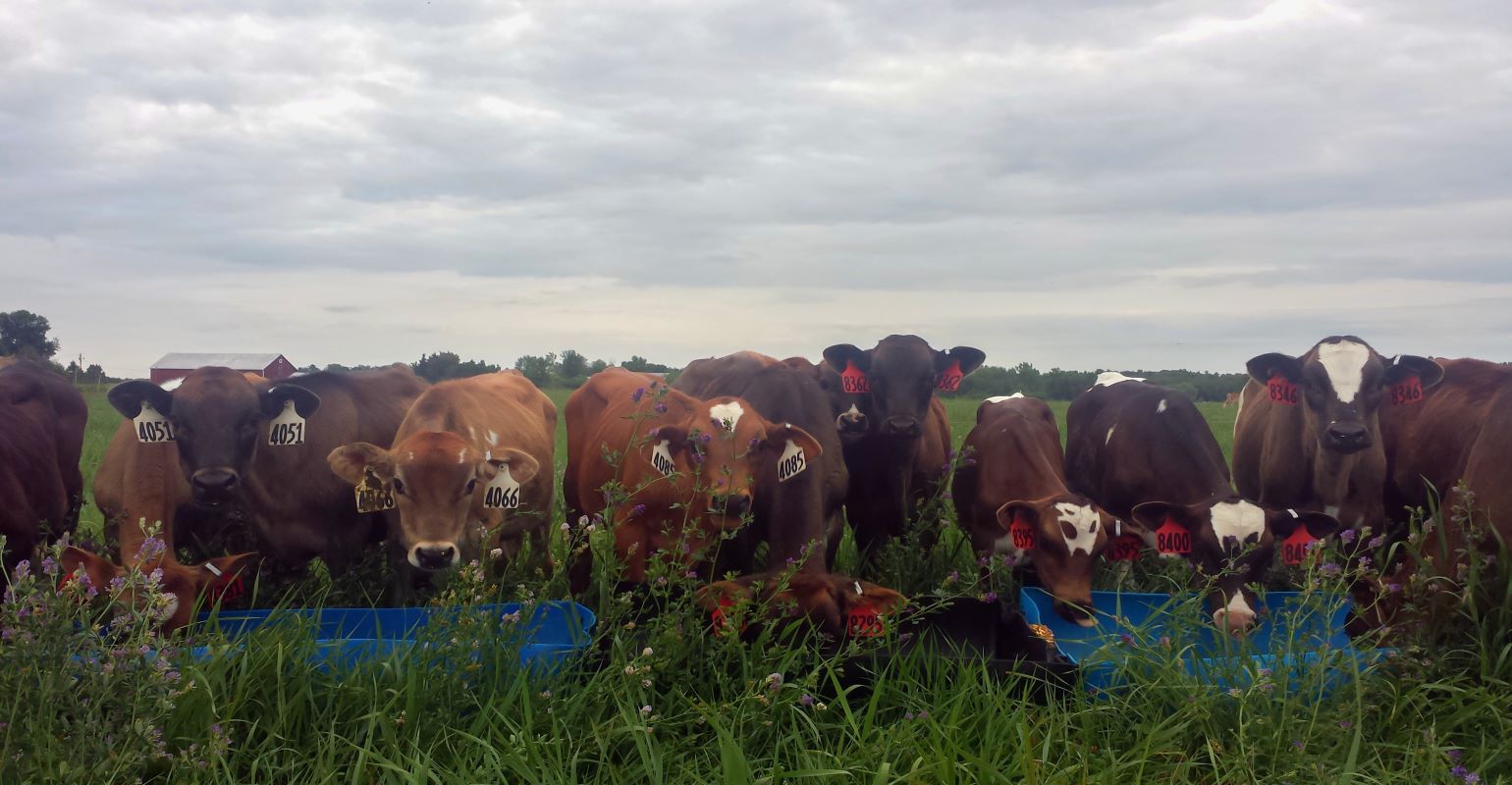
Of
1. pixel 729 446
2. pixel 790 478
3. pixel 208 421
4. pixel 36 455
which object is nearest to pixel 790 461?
pixel 790 478

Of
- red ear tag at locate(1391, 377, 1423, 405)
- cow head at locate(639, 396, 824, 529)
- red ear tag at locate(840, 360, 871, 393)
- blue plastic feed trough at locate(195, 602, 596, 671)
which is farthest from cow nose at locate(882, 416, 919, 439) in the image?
red ear tag at locate(1391, 377, 1423, 405)

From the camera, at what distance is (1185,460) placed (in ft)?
24.2

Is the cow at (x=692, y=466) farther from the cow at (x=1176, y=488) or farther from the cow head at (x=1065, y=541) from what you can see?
the cow at (x=1176, y=488)

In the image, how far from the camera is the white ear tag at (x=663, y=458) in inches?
230

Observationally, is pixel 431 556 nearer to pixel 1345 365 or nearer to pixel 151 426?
pixel 151 426

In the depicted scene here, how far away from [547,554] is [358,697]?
2.72 m

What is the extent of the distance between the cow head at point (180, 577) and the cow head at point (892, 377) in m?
4.19

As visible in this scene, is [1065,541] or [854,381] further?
[854,381]

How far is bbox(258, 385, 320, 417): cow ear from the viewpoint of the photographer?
6523 mm

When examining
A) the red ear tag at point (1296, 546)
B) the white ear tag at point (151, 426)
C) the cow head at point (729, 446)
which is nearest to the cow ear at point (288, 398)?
the white ear tag at point (151, 426)

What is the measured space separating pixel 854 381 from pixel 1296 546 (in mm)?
3135

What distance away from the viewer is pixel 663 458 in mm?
5852

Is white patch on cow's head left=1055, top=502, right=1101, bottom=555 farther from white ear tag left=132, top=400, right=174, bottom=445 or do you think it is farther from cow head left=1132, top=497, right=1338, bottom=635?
white ear tag left=132, top=400, right=174, bottom=445

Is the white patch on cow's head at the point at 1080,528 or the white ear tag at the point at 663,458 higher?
the white ear tag at the point at 663,458
